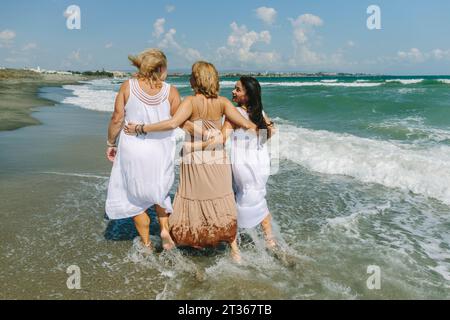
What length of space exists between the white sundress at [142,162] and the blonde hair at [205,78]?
36cm

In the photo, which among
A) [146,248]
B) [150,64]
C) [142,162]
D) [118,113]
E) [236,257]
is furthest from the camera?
[146,248]

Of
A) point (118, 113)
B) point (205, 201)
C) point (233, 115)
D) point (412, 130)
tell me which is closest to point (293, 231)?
point (205, 201)

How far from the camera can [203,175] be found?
3.61 meters

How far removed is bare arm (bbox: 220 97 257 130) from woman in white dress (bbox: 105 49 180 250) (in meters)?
0.46

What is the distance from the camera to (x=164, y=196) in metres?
3.79

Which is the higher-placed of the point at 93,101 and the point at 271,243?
the point at 93,101

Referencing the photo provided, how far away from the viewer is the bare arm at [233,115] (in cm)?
348

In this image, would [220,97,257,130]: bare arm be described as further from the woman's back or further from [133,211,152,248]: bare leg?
[133,211,152,248]: bare leg

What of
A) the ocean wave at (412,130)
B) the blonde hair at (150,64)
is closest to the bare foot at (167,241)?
the blonde hair at (150,64)

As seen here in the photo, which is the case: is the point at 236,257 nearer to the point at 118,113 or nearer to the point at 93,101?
the point at 118,113

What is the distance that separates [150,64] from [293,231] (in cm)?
267

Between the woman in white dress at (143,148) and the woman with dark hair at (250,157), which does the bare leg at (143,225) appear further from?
the woman with dark hair at (250,157)

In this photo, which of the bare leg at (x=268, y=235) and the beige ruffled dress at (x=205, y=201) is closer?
the beige ruffled dress at (x=205, y=201)

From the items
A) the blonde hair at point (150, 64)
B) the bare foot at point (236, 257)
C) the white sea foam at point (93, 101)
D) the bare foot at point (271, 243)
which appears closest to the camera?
the blonde hair at point (150, 64)
